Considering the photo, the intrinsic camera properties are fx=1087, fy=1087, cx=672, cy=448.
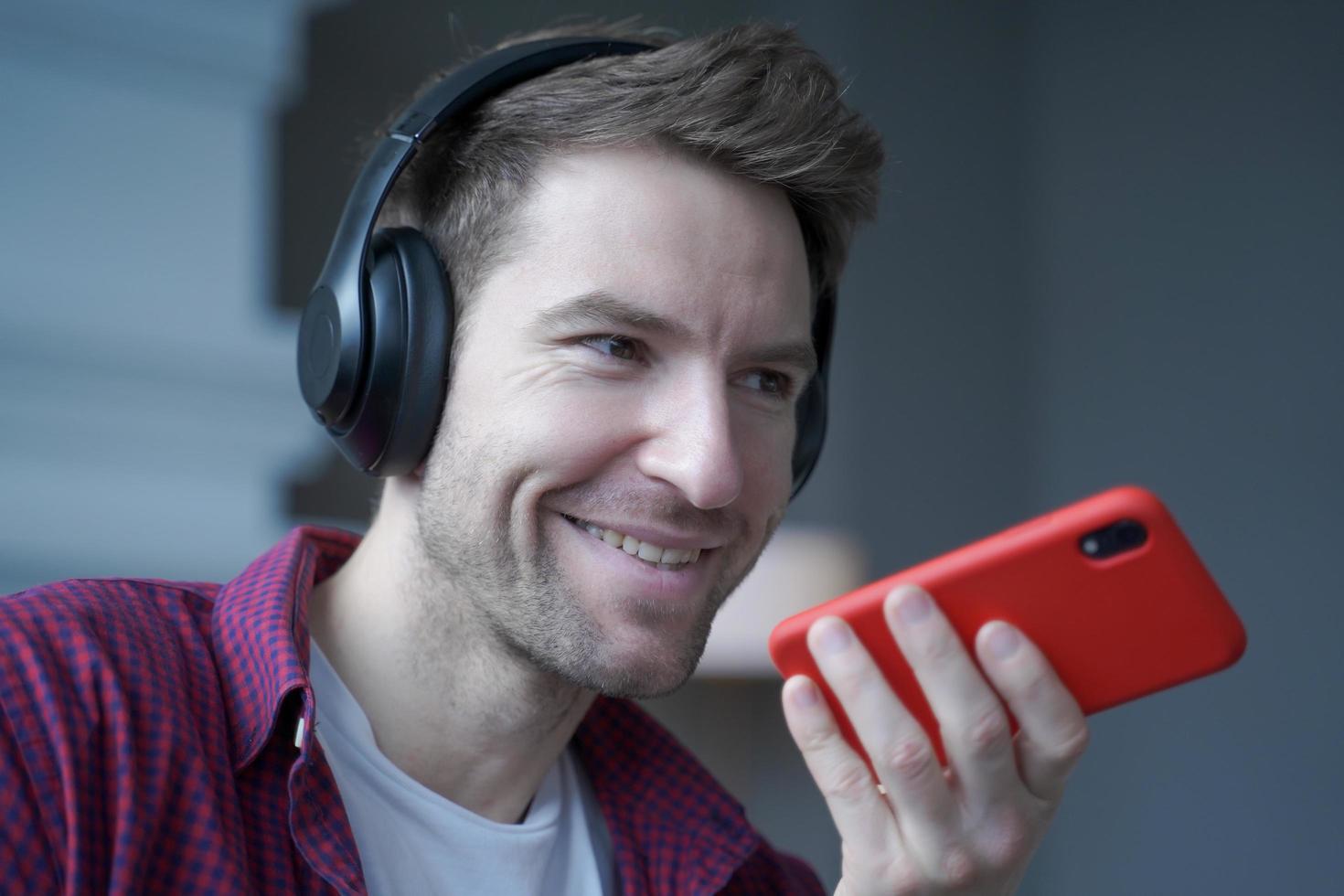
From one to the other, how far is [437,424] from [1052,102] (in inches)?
88.1

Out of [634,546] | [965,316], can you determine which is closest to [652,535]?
[634,546]

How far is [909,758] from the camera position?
84 cm

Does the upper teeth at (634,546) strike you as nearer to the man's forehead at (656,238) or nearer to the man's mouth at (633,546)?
the man's mouth at (633,546)

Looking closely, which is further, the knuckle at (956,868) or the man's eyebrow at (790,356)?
the man's eyebrow at (790,356)

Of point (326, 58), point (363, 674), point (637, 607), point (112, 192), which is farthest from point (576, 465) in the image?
point (326, 58)

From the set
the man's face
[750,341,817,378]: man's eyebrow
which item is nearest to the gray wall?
the man's face

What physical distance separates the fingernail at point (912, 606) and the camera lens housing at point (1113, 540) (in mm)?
123

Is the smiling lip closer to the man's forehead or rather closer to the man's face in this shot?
the man's face

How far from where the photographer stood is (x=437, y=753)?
1.15m

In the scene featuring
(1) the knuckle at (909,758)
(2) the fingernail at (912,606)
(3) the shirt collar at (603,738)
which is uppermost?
(2) the fingernail at (912,606)

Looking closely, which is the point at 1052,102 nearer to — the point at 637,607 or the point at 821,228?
the point at 821,228

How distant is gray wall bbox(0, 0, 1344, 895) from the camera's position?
1.83m

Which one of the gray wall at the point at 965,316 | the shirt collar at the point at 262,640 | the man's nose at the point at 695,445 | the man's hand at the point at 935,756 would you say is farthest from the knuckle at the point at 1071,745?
the gray wall at the point at 965,316

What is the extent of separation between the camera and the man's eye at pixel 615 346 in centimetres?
112
